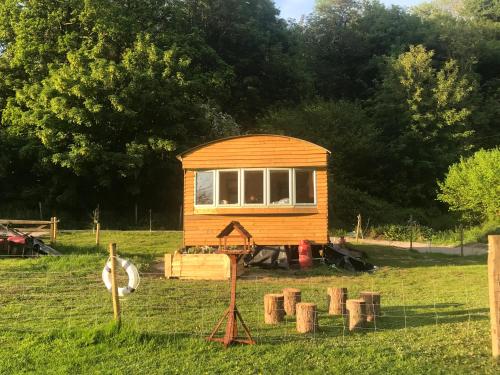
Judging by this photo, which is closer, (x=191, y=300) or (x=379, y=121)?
(x=191, y=300)

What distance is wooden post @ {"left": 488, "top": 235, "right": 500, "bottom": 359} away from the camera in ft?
16.4

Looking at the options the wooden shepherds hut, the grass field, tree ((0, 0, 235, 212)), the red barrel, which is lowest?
the grass field

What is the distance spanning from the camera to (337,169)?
3056 cm

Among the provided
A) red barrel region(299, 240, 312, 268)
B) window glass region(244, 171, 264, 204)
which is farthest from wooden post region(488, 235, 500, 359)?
window glass region(244, 171, 264, 204)

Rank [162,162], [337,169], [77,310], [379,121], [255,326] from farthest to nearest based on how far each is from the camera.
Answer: [379,121]
[337,169]
[162,162]
[77,310]
[255,326]

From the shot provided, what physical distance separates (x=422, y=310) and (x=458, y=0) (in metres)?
45.1

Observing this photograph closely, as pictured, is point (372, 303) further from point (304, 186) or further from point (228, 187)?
point (228, 187)

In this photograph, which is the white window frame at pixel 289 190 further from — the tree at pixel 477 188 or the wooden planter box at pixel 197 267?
the tree at pixel 477 188

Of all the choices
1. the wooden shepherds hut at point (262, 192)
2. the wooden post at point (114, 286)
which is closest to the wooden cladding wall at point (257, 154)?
the wooden shepherds hut at point (262, 192)

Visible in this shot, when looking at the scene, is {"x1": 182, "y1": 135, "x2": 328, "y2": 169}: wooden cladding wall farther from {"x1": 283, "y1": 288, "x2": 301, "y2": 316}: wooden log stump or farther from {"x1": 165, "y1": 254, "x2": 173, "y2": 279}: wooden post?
{"x1": 283, "y1": 288, "x2": 301, "y2": 316}: wooden log stump

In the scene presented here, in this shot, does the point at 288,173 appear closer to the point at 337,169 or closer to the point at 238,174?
the point at 238,174

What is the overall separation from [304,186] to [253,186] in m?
1.31

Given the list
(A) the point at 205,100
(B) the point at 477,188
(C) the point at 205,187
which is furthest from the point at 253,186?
(B) the point at 477,188

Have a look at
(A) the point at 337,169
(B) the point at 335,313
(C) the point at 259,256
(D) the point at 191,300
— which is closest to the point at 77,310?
(D) the point at 191,300
